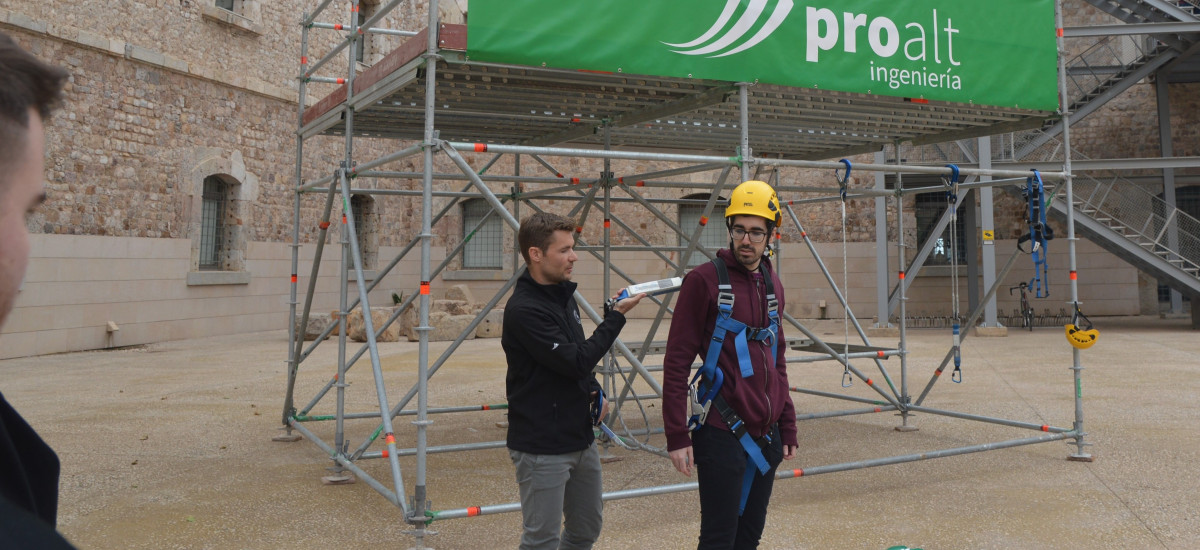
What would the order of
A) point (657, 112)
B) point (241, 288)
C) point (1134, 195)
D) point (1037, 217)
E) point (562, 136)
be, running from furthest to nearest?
point (1134, 195), point (241, 288), point (562, 136), point (1037, 217), point (657, 112)

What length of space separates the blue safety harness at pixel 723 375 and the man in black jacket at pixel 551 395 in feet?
1.46

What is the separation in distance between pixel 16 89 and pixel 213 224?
15.8 meters

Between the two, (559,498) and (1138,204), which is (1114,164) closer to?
(1138,204)

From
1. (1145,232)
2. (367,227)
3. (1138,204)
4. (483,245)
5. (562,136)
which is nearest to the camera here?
(562,136)

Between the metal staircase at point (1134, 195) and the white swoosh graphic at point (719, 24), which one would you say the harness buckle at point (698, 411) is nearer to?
the white swoosh graphic at point (719, 24)

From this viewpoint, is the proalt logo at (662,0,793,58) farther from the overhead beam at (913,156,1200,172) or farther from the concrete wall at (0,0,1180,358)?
the overhead beam at (913,156,1200,172)

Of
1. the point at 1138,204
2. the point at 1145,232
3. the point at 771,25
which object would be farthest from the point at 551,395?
the point at 1138,204

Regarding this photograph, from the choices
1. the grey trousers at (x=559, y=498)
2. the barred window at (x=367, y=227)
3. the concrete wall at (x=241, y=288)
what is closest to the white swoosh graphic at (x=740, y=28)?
the grey trousers at (x=559, y=498)

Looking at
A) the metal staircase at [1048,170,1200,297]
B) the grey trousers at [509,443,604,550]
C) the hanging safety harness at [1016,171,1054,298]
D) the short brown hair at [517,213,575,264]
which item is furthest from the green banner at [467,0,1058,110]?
the metal staircase at [1048,170,1200,297]

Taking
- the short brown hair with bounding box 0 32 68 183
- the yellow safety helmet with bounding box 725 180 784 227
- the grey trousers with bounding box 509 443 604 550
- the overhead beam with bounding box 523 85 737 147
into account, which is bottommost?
the grey trousers with bounding box 509 443 604 550

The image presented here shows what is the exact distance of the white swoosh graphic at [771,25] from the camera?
195 inches

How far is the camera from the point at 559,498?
3.01 m

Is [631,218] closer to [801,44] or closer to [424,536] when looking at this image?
[801,44]

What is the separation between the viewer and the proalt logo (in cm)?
483
